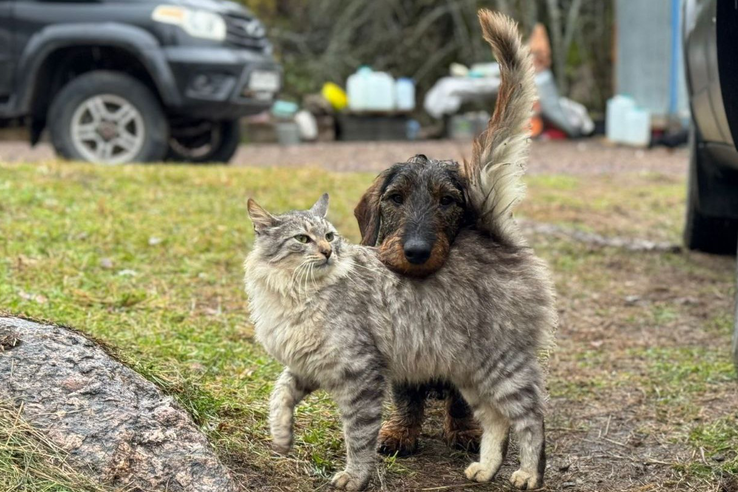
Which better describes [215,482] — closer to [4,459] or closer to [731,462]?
[4,459]

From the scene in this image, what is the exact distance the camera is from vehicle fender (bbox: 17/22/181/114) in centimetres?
1009

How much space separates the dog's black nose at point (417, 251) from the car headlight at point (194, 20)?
7.47m

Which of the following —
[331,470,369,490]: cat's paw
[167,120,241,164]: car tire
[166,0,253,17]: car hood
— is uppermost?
[166,0,253,17]: car hood

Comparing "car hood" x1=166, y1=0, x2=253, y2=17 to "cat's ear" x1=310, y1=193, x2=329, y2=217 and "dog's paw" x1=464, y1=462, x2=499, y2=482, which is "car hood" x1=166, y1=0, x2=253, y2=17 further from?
"dog's paw" x1=464, y1=462, x2=499, y2=482

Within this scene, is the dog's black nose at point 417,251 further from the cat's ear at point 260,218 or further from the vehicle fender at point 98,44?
the vehicle fender at point 98,44

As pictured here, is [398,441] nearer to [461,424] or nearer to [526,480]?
[461,424]

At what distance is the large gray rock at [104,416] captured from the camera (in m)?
3.36

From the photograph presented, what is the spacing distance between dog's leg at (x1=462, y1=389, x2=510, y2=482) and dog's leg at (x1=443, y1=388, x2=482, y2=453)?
1.23 feet

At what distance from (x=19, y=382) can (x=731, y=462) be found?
281 centimetres

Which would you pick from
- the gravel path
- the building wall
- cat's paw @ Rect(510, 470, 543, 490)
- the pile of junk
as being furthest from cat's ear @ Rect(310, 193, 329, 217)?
the building wall

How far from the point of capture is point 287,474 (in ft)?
12.3

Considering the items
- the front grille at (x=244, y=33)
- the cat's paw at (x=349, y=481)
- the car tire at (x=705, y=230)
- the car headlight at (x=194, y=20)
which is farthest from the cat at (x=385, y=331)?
the front grille at (x=244, y=33)

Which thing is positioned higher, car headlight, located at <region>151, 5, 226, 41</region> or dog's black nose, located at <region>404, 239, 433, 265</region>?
car headlight, located at <region>151, 5, 226, 41</region>

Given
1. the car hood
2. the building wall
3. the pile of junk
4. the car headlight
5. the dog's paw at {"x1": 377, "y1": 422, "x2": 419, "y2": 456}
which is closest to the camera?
the dog's paw at {"x1": 377, "y1": 422, "x2": 419, "y2": 456}
